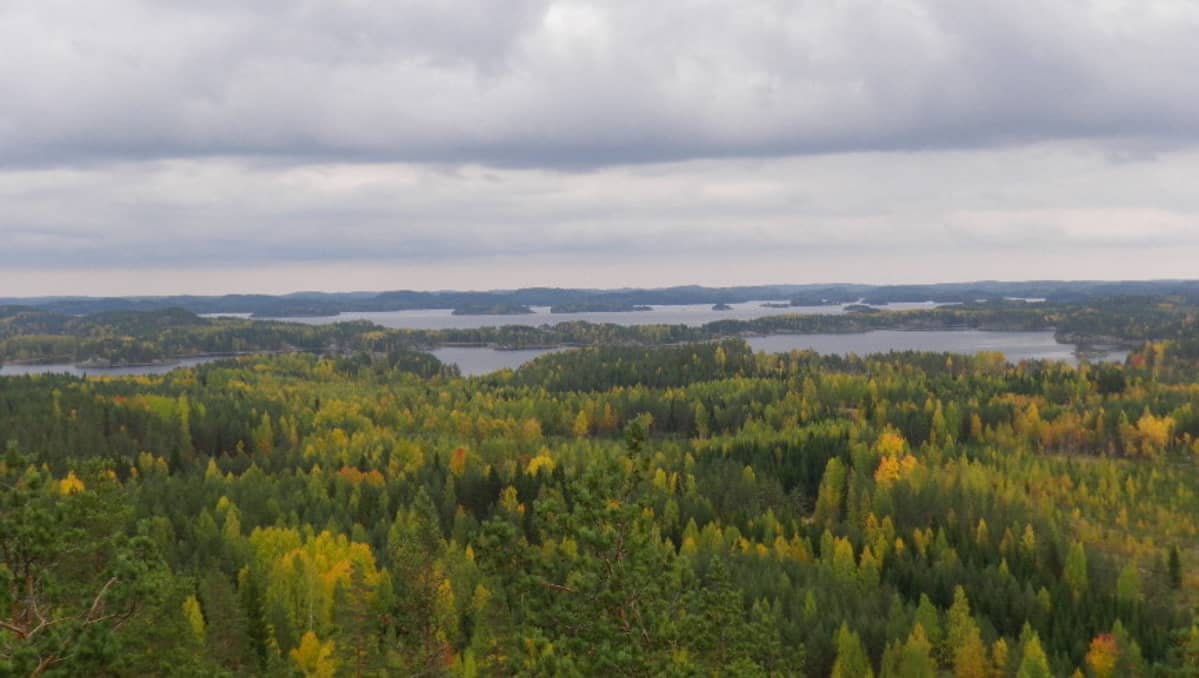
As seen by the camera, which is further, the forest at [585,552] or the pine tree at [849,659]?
the pine tree at [849,659]

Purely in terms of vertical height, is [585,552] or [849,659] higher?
[585,552]

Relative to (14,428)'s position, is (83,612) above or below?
above

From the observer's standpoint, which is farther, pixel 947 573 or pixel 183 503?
pixel 183 503

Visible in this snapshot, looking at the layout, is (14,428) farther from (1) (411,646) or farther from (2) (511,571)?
(2) (511,571)

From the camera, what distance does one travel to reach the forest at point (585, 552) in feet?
84.2

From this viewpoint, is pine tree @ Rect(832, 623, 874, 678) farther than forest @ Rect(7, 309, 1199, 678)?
Yes

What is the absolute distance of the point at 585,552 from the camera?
85.7 feet

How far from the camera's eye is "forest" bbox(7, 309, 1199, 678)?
25.7 m

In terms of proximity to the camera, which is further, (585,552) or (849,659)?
(849,659)

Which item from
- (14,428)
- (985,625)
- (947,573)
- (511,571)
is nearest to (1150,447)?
(947,573)

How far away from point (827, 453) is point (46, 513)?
519 ft

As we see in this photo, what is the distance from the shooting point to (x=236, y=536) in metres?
95.0

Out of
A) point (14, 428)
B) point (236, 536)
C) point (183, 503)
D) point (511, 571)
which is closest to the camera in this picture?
point (511, 571)

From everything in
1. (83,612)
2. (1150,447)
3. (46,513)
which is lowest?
(1150,447)
